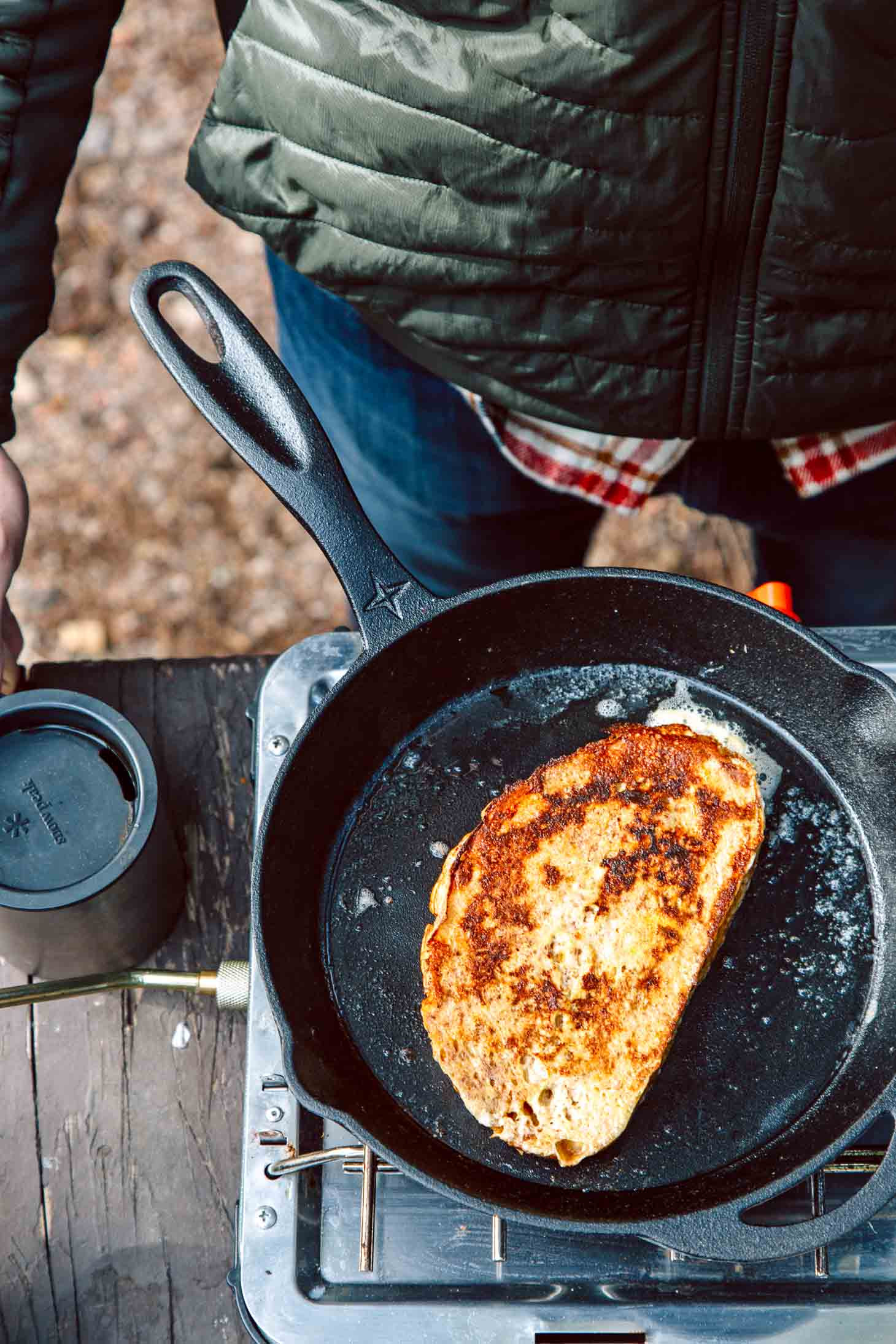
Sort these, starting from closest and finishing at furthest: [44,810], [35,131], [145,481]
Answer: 1. [44,810]
2. [35,131]
3. [145,481]

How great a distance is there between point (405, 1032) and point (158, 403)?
1.90 meters

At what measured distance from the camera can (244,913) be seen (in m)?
1.18

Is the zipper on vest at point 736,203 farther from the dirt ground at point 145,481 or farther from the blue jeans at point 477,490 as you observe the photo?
the dirt ground at point 145,481

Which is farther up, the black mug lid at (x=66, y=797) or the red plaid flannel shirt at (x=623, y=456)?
the red plaid flannel shirt at (x=623, y=456)

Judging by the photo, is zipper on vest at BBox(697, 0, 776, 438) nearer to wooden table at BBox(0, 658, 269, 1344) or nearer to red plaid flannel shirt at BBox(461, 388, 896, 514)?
red plaid flannel shirt at BBox(461, 388, 896, 514)

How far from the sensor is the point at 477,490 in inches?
56.5

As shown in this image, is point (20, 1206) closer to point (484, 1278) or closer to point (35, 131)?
point (484, 1278)

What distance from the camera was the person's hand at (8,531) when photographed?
116cm

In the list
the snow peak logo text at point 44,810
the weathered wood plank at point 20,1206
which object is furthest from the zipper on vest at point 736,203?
the weathered wood plank at point 20,1206

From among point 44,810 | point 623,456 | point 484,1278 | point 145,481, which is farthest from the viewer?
point 145,481

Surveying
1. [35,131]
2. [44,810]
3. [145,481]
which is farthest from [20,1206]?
[145,481]

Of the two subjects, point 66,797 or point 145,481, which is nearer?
point 66,797

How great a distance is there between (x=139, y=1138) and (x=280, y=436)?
0.70 meters

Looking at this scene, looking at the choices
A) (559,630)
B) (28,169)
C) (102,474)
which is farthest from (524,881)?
(102,474)
